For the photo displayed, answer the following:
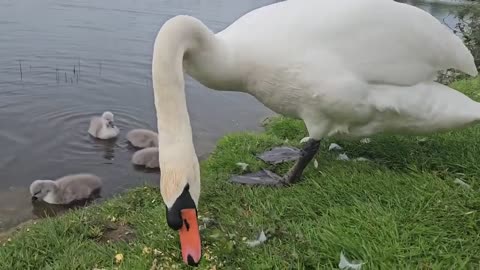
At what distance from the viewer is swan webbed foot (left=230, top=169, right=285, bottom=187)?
4.65 meters

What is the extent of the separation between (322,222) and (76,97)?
669cm

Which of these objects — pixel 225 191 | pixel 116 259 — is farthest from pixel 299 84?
pixel 116 259

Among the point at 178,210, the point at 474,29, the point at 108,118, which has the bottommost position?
the point at 108,118

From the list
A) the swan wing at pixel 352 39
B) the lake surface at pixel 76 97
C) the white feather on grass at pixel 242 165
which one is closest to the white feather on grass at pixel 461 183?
the swan wing at pixel 352 39

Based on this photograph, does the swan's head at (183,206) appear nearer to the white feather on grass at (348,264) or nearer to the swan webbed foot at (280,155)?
the white feather on grass at (348,264)

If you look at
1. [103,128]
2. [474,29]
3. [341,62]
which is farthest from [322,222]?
[474,29]

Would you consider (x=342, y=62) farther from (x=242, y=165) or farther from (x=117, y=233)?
(x=117, y=233)

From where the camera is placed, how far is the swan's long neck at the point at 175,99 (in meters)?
3.10

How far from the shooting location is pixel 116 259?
3582 millimetres

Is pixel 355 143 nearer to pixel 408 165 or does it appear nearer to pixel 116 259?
pixel 408 165

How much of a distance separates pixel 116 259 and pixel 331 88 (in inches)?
72.1

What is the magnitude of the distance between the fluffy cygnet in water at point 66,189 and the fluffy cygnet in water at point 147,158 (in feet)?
2.47

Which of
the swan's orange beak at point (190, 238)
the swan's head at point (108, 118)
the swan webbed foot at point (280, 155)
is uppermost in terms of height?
the swan's orange beak at point (190, 238)

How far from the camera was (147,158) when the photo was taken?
7035mm
